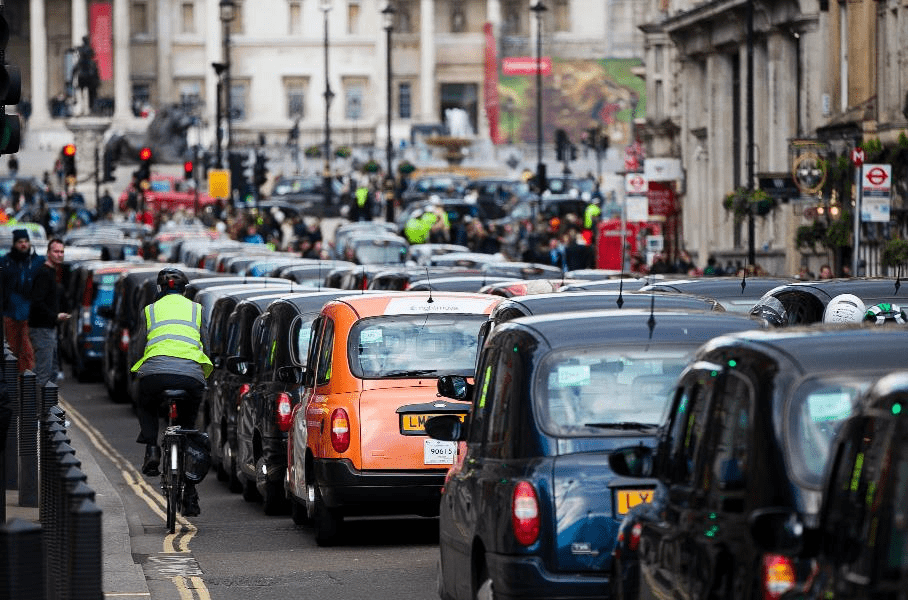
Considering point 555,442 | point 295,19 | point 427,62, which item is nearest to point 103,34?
point 295,19

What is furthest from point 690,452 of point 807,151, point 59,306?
point 807,151

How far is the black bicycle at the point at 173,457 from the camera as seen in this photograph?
1514 centimetres

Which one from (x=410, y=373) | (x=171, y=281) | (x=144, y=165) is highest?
(x=144, y=165)

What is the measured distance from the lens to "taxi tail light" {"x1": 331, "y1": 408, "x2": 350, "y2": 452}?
13820mm

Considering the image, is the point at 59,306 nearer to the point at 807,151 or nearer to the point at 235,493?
the point at 235,493

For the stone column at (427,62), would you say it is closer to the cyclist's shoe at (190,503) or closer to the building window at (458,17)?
the building window at (458,17)

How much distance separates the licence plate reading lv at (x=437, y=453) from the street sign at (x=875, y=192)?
50.2 feet

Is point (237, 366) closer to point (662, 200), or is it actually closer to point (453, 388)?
point (453, 388)

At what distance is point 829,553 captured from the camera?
5805mm

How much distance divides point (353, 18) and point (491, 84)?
18842mm

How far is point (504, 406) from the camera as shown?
936 cm

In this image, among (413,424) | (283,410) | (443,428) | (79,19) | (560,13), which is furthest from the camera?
(560,13)

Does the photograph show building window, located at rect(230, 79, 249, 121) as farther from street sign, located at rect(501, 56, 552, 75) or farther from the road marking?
the road marking

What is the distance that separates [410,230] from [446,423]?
44869mm
